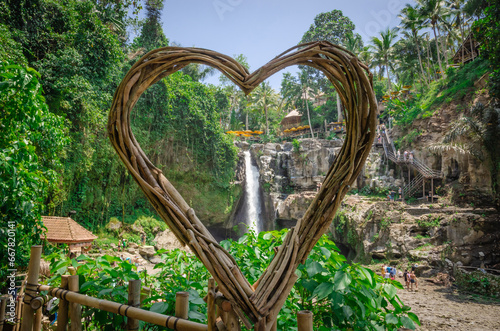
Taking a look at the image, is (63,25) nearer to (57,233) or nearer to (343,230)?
(57,233)

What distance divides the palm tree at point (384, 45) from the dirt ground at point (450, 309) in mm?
15532

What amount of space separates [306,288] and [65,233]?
7.47 meters

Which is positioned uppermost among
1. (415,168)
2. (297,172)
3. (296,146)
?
(296,146)

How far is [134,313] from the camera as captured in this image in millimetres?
999

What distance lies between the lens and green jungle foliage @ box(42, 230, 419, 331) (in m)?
0.95

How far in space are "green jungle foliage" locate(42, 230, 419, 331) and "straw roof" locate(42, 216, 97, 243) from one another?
629 cm

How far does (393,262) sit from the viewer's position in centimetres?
962

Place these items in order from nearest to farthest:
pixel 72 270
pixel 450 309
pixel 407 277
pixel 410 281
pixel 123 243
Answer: pixel 72 270
pixel 450 309
pixel 410 281
pixel 407 277
pixel 123 243

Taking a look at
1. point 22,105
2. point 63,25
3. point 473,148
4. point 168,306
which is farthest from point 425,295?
point 63,25

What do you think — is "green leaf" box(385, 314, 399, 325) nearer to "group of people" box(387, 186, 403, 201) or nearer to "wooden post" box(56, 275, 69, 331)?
"wooden post" box(56, 275, 69, 331)

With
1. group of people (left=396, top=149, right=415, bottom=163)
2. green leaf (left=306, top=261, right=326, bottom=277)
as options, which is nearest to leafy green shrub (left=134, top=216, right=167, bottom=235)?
group of people (left=396, top=149, right=415, bottom=163)

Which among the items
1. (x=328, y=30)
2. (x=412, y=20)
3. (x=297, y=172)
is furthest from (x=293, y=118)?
(x=412, y=20)

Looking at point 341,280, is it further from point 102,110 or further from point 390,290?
point 102,110

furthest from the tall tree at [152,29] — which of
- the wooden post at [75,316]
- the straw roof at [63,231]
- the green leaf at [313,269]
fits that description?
the green leaf at [313,269]
